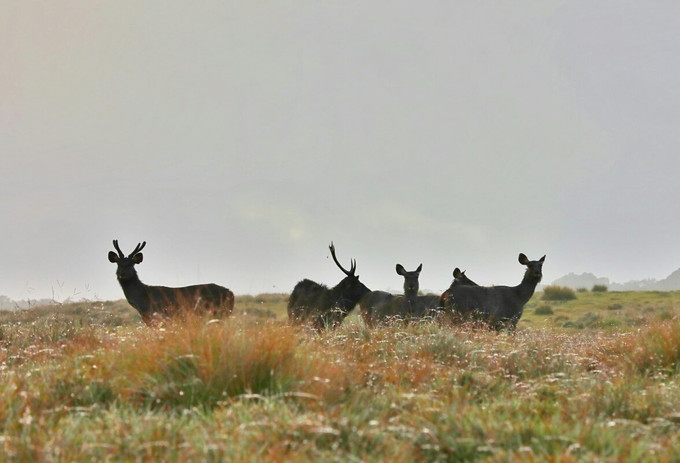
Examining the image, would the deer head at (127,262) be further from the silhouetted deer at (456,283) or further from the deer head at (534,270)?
the deer head at (534,270)

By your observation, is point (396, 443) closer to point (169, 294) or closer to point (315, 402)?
point (315, 402)

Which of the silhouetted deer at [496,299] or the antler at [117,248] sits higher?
the antler at [117,248]

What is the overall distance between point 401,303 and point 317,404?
38.0 ft

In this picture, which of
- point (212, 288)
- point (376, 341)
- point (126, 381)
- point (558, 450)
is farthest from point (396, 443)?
point (212, 288)

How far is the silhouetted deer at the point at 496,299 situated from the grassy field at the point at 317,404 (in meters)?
7.04

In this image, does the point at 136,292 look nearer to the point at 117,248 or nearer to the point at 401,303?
the point at 117,248

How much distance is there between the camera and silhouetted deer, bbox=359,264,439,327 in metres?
16.6

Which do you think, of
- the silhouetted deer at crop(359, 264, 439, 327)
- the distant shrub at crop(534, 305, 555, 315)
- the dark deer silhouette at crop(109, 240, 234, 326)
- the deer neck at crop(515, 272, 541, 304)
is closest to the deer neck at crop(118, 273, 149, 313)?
the dark deer silhouette at crop(109, 240, 234, 326)

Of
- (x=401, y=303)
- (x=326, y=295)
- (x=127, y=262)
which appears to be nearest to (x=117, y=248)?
(x=127, y=262)

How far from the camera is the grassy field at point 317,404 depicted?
172 inches

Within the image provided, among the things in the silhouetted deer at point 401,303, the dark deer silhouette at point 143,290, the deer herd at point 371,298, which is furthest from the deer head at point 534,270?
the dark deer silhouette at point 143,290

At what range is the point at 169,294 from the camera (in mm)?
16125

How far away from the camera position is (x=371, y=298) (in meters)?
18.1

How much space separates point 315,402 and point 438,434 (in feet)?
3.96
